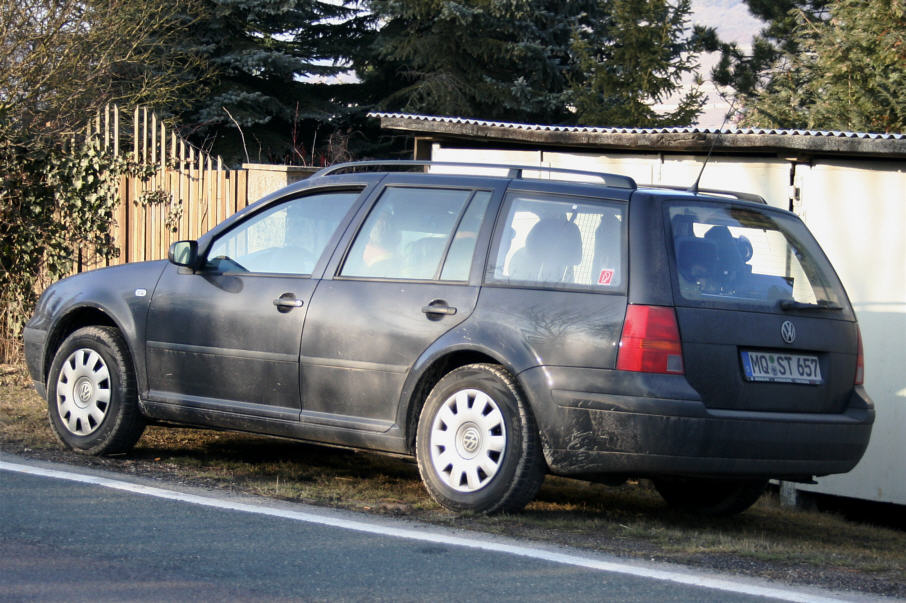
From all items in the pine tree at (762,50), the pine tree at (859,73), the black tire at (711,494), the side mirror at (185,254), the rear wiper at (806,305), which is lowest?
the black tire at (711,494)

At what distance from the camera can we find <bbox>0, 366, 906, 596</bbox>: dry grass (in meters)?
5.14

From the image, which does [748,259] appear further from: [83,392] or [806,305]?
[83,392]

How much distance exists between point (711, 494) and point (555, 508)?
1.01 m

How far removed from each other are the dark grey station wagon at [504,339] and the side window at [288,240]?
0.01m

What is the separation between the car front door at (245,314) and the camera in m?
6.45

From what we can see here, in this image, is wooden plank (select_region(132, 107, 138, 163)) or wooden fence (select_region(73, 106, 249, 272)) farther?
wooden plank (select_region(132, 107, 138, 163))

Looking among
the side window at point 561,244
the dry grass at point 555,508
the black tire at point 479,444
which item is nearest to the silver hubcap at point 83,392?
the dry grass at point 555,508

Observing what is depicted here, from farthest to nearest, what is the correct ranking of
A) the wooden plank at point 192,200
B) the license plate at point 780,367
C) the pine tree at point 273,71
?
1. the pine tree at point 273,71
2. the wooden plank at point 192,200
3. the license plate at point 780,367

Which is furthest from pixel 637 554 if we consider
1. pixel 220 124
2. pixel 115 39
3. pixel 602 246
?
pixel 220 124

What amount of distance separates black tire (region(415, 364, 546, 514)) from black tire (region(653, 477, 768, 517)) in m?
1.35

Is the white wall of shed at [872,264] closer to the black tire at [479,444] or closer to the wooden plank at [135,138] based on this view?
the black tire at [479,444]

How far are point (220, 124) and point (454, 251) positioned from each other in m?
20.9

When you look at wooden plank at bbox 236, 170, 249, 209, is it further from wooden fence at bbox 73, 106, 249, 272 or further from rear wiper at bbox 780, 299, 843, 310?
rear wiper at bbox 780, 299, 843, 310

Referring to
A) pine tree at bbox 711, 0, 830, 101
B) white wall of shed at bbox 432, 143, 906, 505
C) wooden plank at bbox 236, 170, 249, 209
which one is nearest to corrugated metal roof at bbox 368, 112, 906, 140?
white wall of shed at bbox 432, 143, 906, 505
